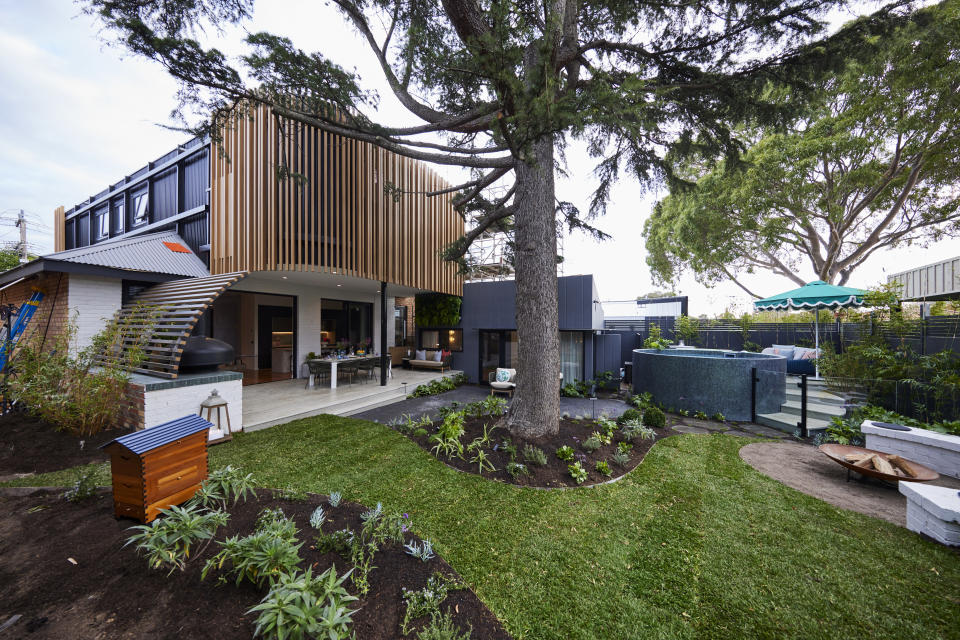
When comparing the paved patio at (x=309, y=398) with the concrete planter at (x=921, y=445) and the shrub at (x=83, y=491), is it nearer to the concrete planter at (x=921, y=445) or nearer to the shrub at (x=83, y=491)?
the shrub at (x=83, y=491)

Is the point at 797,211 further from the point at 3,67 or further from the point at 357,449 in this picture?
the point at 3,67

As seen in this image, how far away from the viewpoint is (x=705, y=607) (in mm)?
2064

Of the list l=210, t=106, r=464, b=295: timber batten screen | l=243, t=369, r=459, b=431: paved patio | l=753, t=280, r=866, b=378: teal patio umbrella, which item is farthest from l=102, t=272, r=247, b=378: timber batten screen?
l=753, t=280, r=866, b=378: teal patio umbrella

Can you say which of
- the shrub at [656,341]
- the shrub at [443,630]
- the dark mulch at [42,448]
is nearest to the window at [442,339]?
the shrub at [656,341]

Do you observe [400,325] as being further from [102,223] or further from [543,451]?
[102,223]

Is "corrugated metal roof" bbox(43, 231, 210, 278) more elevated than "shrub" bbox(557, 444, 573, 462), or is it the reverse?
"corrugated metal roof" bbox(43, 231, 210, 278)

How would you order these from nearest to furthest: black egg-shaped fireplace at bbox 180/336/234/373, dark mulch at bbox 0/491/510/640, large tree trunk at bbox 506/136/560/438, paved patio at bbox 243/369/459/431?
dark mulch at bbox 0/491/510/640 < large tree trunk at bbox 506/136/560/438 < black egg-shaped fireplace at bbox 180/336/234/373 < paved patio at bbox 243/369/459/431

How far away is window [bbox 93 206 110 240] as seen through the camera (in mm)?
13195

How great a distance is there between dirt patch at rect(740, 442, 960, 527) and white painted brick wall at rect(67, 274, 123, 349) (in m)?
11.4

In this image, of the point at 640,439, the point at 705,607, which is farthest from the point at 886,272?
the point at 705,607

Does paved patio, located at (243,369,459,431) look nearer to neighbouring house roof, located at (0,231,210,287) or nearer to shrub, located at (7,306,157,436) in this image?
shrub, located at (7,306,157,436)

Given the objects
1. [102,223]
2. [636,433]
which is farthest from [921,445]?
[102,223]

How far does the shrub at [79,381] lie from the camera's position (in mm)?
4484

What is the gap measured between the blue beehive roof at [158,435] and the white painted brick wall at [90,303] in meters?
5.58
